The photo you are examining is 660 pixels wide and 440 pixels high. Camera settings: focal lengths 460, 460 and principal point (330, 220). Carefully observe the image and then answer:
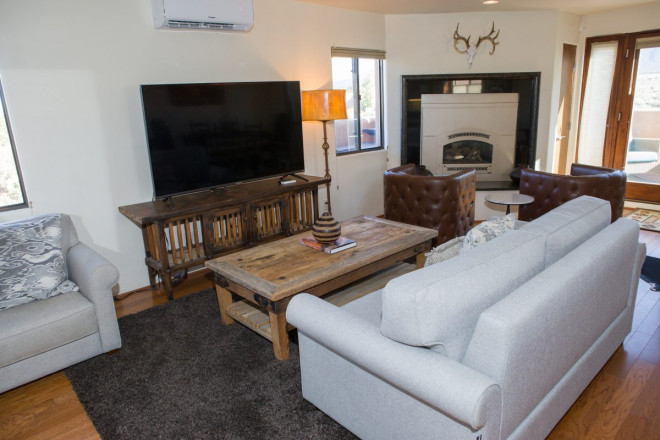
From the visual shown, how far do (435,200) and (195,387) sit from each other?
272 cm

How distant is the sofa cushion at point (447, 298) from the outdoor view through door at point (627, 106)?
519 centimetres

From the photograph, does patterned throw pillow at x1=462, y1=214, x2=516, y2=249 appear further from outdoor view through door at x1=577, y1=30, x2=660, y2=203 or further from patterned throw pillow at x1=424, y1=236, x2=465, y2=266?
outdoor view through door at x1=577, y1=30, x2=660, y2=203

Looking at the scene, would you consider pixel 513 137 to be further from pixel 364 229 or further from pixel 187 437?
pixel 187 437

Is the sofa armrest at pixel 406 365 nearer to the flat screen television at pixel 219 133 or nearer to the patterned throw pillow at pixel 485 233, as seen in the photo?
the patterned throw pillow at pixel 485 233

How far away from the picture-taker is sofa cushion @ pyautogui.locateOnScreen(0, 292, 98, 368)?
2.38 meters

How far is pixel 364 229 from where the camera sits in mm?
3535

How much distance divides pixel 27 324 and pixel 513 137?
518 centimetres

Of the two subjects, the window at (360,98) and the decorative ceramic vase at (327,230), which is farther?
the window at (360,98)

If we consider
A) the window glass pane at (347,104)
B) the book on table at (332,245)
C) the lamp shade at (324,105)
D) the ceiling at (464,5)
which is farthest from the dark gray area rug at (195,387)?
the ceiling at (464,5)

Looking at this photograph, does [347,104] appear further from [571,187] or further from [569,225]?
[569,225]

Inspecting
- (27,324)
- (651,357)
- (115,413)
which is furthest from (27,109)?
(651,357)

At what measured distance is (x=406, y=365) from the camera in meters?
1.58

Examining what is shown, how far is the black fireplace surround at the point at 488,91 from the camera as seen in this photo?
5.40 meters

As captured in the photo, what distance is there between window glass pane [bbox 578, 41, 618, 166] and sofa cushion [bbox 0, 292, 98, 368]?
6260 mm
